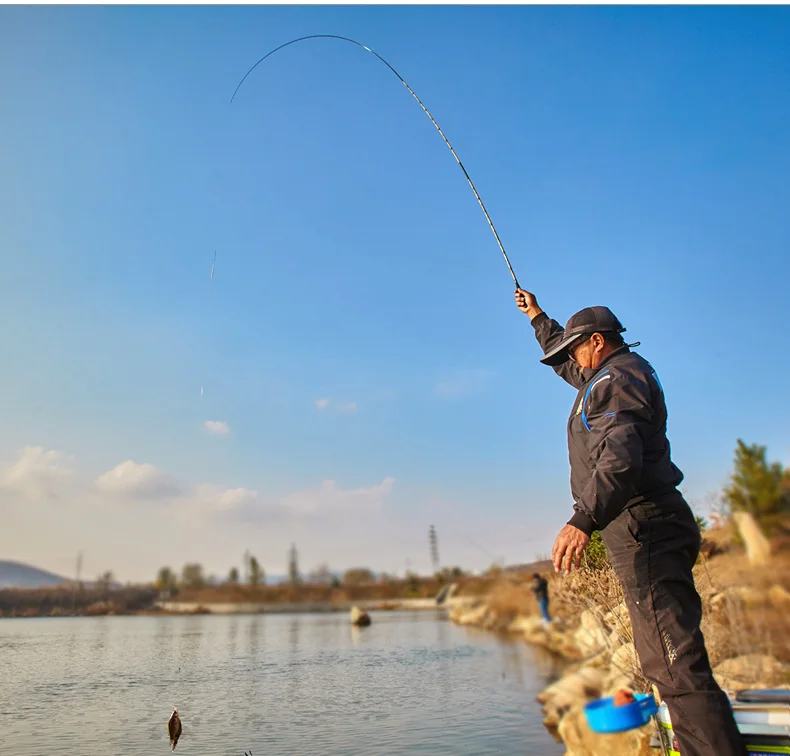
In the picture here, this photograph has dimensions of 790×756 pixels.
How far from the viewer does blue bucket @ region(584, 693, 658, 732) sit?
250 centimetres

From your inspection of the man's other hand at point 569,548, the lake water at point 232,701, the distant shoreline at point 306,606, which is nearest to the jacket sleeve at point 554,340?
the man's other hand at point 569,548

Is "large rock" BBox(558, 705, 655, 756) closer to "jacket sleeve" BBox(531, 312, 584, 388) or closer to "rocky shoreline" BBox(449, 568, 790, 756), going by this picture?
"rocky shoreline" BBox(449, 568, 790, 756)

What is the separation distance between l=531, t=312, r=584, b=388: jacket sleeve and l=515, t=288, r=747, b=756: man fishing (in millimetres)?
606

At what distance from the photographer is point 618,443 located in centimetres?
280

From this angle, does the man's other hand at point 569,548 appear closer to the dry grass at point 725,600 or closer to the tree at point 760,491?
the dry grass at point 725,600

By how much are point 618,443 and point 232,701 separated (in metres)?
7.31

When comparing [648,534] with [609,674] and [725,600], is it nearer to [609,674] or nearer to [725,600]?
[725,600]

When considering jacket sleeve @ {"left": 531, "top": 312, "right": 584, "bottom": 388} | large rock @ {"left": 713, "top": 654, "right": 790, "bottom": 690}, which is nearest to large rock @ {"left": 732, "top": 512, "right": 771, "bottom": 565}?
large rock @ {"left": 713, "top": 654, "right": 790, "bottom": 690}

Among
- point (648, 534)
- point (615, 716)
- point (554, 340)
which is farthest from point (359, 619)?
point (615, 716)

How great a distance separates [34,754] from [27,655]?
1.54 meters

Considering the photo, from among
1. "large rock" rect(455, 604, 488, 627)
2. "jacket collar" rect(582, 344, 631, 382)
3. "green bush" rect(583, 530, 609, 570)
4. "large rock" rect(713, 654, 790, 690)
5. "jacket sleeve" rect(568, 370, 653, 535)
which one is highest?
"jacket collar" rect(582, 344, 631, 382)

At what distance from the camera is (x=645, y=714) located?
257 centimetres

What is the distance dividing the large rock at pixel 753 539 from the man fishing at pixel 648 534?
12.1 meters

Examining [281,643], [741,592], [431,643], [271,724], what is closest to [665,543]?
[271,724]
